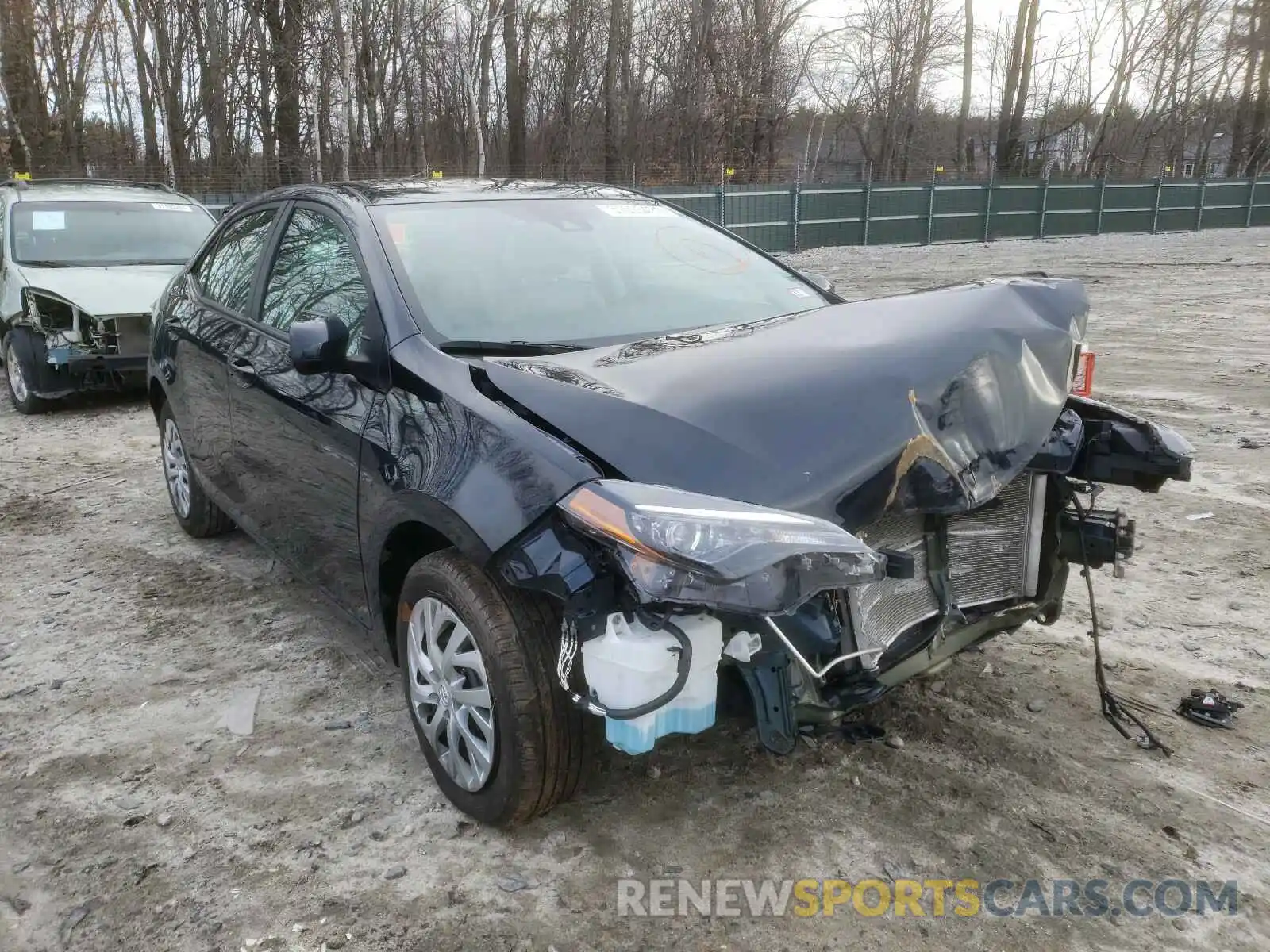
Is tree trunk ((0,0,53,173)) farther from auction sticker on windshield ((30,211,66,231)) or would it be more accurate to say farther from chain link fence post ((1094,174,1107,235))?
chain link fence post ((1094,174,1107,235))

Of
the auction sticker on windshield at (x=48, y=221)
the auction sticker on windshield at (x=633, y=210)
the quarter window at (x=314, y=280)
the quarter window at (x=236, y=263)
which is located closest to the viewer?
the quarter window at (x=314, y=280)

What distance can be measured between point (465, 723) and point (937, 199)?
84.7 ft

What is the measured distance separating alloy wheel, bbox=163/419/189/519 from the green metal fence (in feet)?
48.3

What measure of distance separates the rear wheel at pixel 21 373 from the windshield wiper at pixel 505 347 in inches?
261

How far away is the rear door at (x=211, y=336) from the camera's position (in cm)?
414

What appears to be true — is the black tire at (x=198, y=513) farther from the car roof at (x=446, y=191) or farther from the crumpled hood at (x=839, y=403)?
the crumpled hood at (x=839, y=403)

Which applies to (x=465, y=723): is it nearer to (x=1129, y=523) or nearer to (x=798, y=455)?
(x=798, y=455)

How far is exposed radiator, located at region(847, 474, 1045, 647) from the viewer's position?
254cm

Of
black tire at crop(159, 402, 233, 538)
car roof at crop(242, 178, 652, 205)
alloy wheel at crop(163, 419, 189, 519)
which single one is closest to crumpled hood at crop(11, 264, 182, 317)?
alloy wheel at crop(163, 419, 189, 519)

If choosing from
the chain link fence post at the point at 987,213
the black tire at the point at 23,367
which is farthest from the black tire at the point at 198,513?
the chain link fence post at the point at 987,213

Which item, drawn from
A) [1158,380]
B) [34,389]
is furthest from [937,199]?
[34,389]

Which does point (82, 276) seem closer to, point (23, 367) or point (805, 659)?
point (23, 367)

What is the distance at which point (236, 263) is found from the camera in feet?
14.3

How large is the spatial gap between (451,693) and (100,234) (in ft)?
26.7
